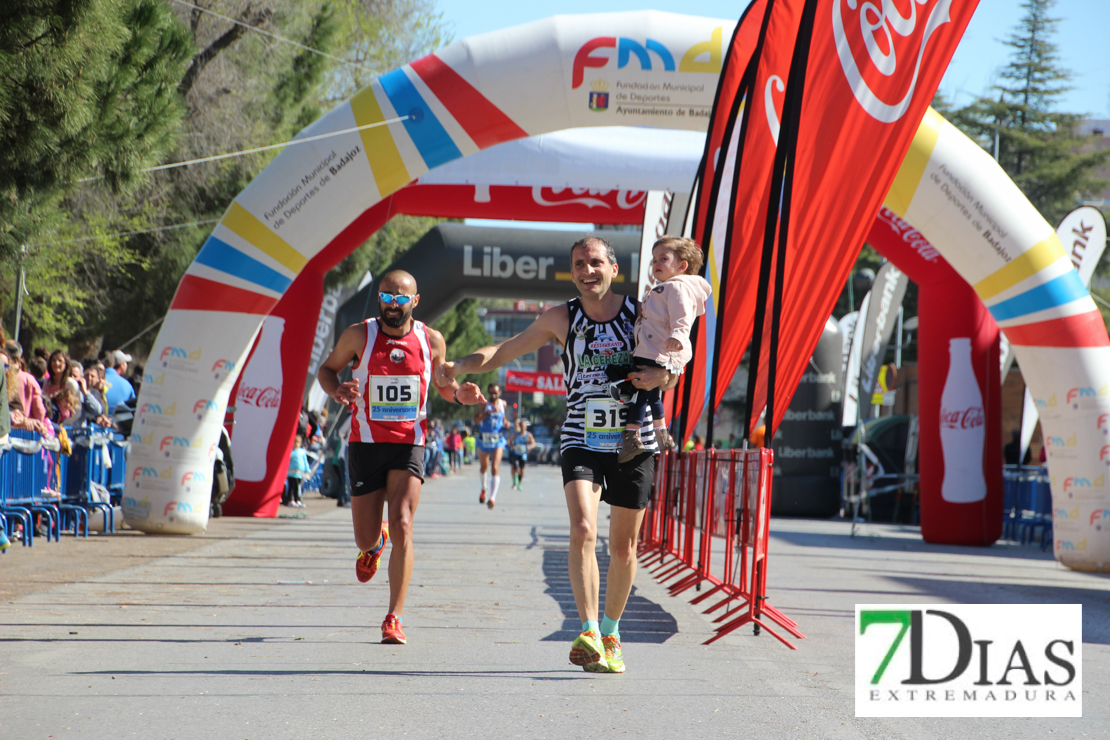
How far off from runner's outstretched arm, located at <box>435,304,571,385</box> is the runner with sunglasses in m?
0.48

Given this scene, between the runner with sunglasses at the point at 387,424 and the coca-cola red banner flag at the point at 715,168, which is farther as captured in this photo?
the coca-cola red banner flag at the point at 715,168

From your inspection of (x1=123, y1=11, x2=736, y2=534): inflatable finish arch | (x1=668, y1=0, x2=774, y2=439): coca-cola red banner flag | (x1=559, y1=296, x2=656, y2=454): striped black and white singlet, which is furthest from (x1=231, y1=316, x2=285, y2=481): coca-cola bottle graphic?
Answer: (x1=559, y1=296, x2=656, y2=454): striped black and white singlet

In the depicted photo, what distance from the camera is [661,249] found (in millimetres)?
5328

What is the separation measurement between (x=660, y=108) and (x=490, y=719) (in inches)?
336

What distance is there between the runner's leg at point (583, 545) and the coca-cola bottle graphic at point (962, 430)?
10.5m

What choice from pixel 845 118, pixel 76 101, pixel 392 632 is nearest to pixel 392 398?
pixel 392 632

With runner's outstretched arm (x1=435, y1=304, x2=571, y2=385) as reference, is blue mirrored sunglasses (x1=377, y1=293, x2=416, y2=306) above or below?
above

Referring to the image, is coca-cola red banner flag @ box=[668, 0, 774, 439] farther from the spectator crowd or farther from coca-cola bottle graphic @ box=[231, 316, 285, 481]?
coca-cola bottle graphic @ box=[231, 316, 285, 481]

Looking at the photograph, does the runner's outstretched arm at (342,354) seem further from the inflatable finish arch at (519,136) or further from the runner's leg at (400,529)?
the inflatable finish arch at (519,136)

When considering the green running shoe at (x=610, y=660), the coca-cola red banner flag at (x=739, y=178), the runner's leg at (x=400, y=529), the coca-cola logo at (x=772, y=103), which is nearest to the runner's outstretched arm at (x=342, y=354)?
the runner's leg at (x=400, y=529)

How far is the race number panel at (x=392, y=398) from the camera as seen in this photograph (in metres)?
5.78

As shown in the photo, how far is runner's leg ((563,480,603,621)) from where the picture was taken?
490cm

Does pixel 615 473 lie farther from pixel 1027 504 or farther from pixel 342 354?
pixel 1027 504

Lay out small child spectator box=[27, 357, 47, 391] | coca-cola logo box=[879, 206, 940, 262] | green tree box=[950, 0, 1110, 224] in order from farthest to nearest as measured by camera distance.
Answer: green tree box=[950, 0, 1110, 224] < coca-cola logo box=[879, 206, 940, 262] < small child spectator box=[27, 357, 47, 391]
